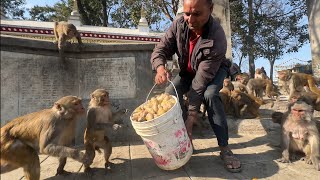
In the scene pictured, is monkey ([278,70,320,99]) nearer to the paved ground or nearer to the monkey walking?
the paved ground

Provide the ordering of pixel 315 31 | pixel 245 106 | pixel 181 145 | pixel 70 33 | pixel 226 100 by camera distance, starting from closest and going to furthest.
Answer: pixel 181 145, pixel 70 33, pixel 245 106, pixel 226 100, pixel 315 31

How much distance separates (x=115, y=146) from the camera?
4.65 meters

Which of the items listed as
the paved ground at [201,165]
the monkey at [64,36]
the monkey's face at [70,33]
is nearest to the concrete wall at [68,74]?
the monkey at [64,36]

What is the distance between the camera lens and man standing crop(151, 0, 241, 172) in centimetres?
334

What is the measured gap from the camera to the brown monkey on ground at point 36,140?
295 centimetres

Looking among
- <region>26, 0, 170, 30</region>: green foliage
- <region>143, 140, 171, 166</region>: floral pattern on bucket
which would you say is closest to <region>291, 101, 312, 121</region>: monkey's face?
<region>143, 140, 171, 166</region>: floral pattern on bucket

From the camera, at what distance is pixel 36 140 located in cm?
308

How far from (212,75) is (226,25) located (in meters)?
7.73

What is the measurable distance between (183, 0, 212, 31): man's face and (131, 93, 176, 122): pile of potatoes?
0.91 metres

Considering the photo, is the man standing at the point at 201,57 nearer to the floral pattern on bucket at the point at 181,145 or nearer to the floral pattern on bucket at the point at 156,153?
the floral pattern on bucket at the point at 181,145

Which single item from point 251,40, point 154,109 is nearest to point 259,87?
point 154,109

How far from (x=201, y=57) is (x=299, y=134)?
5.55 feet

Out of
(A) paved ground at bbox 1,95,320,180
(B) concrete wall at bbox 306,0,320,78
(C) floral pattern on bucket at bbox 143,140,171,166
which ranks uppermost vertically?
(B) concrete wall at bbox 306,0,320,78

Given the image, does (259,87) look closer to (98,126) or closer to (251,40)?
(98,126)
